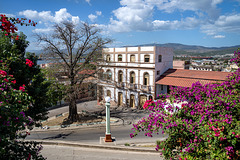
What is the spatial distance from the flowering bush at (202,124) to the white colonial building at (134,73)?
1810 cm

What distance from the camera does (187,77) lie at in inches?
942

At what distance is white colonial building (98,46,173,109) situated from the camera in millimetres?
25656

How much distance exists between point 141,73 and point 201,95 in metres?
20.4

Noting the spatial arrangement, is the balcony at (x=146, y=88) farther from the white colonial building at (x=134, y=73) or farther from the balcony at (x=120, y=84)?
the balcony at (x=120, y=84)

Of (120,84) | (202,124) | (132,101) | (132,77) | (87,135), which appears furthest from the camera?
(120,84)

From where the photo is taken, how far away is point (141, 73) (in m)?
26.8

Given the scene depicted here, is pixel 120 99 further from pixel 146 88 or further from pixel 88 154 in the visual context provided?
pixel 88 154

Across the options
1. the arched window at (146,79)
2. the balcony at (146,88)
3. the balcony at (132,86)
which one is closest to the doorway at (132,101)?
the balcony at (132,86)

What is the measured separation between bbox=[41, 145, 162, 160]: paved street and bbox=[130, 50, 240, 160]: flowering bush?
332cm

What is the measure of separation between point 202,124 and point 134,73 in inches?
893

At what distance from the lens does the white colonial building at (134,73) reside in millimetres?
25656

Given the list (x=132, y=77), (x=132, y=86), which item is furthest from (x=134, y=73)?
(x=132, y=86)

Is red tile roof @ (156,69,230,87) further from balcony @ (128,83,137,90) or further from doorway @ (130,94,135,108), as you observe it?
doorway @ (130,94,135,108)

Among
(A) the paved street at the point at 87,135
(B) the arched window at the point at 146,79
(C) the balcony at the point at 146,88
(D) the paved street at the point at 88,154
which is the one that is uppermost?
(B) the arched window at the point at 146,79
